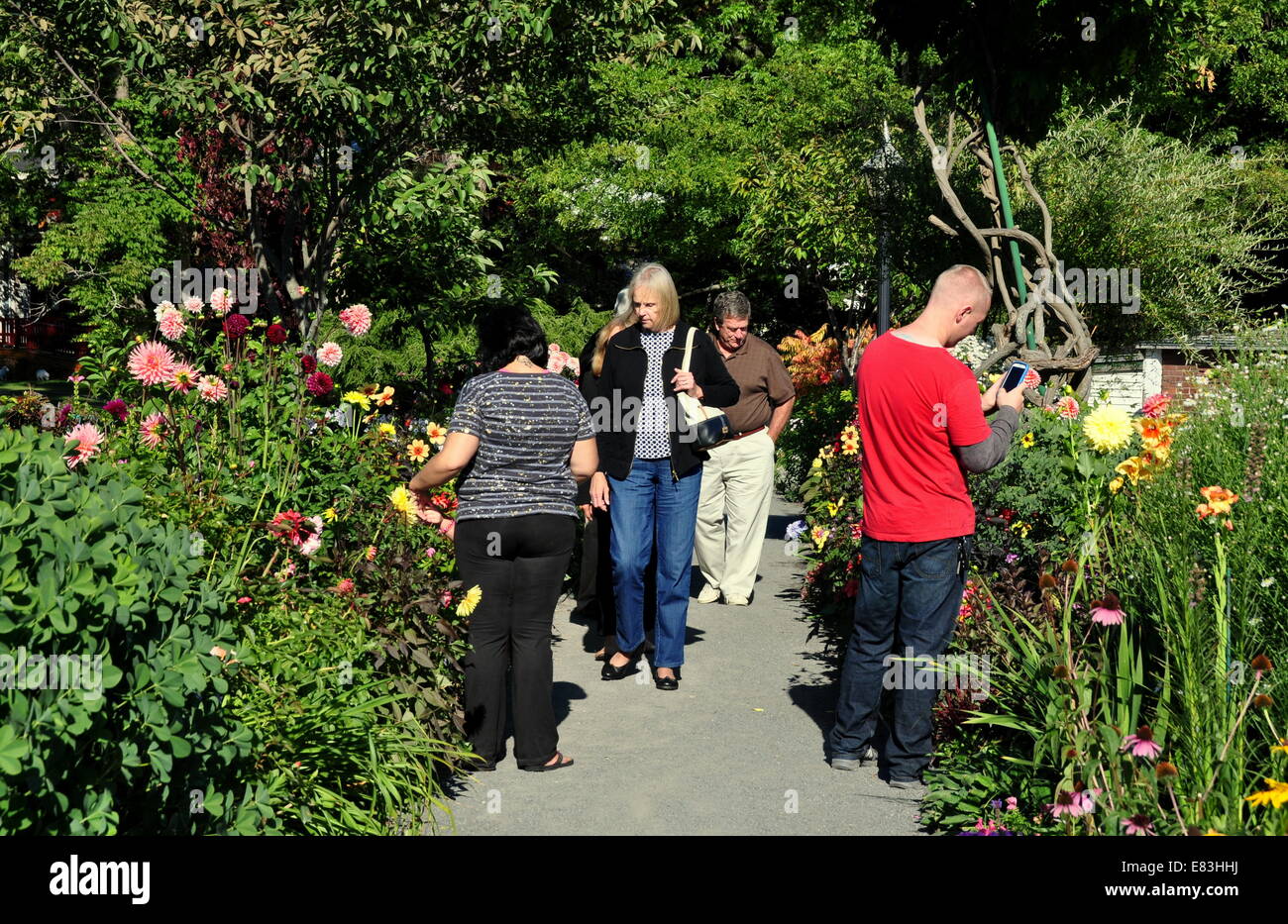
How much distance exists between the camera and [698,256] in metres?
18.9

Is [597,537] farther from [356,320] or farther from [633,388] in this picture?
[356,320]

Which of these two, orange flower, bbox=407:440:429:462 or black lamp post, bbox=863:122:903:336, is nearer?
orange flower, bbox=407:440:429:462

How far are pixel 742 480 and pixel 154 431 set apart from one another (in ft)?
14.4

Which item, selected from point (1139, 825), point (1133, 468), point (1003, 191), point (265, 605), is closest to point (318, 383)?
point (265, 605)

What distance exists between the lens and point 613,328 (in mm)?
6867

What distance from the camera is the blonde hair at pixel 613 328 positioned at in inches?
269

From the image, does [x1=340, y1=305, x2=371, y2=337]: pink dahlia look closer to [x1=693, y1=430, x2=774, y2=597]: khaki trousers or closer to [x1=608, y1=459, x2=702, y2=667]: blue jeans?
[x1=608, y1=459, x2=702, y2=667]: blue jeans

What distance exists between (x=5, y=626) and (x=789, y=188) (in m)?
10.9

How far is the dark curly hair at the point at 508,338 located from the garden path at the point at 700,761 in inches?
67.1

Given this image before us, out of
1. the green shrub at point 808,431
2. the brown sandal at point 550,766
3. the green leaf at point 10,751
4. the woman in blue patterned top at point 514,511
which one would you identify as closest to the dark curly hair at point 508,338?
the woman in blue patterned top at point 514,511

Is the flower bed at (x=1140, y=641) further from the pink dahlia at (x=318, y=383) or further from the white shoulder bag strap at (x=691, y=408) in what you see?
the pink dahlia at (x=318, y=383)

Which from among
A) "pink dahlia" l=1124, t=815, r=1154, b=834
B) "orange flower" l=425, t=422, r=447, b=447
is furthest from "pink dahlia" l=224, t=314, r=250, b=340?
"pink dahlia" l=1124, t=815, r=1154, b=834

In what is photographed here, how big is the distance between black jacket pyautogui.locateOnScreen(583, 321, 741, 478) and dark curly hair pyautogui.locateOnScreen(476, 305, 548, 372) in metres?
1.22

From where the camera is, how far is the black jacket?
657 centimetres
